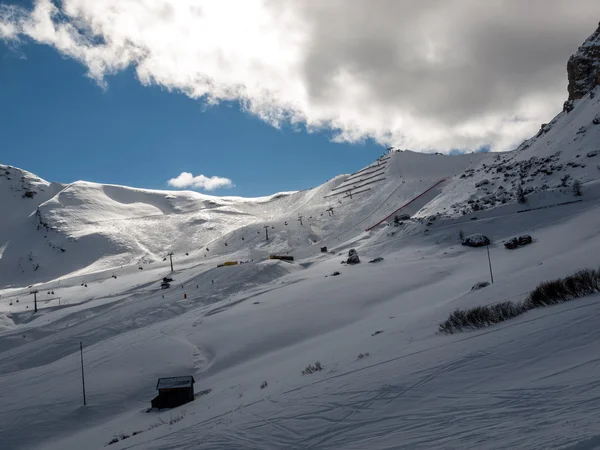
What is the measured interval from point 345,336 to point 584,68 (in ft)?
237

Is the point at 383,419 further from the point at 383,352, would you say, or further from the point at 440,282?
the point at 440,282

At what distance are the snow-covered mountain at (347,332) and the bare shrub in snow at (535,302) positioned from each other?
1.11 meters

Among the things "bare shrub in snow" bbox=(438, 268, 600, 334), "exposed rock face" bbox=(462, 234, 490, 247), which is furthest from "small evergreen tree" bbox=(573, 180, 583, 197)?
"bare shrub in snow" bbox=(438, 268, 600, 334)

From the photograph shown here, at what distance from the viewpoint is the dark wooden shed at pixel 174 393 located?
63.8 ft

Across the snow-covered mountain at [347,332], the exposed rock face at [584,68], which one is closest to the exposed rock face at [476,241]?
the snow-covered mountain at [347,332]

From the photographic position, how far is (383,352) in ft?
44.6

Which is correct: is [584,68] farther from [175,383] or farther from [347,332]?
[175,383]

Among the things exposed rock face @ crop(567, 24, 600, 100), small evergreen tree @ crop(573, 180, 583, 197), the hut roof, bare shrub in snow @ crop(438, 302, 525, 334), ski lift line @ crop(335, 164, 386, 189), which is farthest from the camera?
ski lift line @ crop(335, 164, 386, 189)

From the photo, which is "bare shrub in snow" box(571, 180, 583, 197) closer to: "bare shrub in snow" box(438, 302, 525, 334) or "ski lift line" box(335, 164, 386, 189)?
"bare shrub in snow" box(438, 302, 525, 334)

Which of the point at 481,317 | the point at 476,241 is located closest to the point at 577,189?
the point at 476,241

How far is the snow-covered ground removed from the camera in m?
8.09

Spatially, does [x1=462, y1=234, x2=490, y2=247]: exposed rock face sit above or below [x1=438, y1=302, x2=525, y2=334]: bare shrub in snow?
above

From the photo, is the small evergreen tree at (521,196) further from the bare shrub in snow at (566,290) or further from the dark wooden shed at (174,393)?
the dark wooden shed at (174,393)

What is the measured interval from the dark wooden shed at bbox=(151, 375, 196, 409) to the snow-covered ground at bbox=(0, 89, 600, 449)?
45.2 inches
